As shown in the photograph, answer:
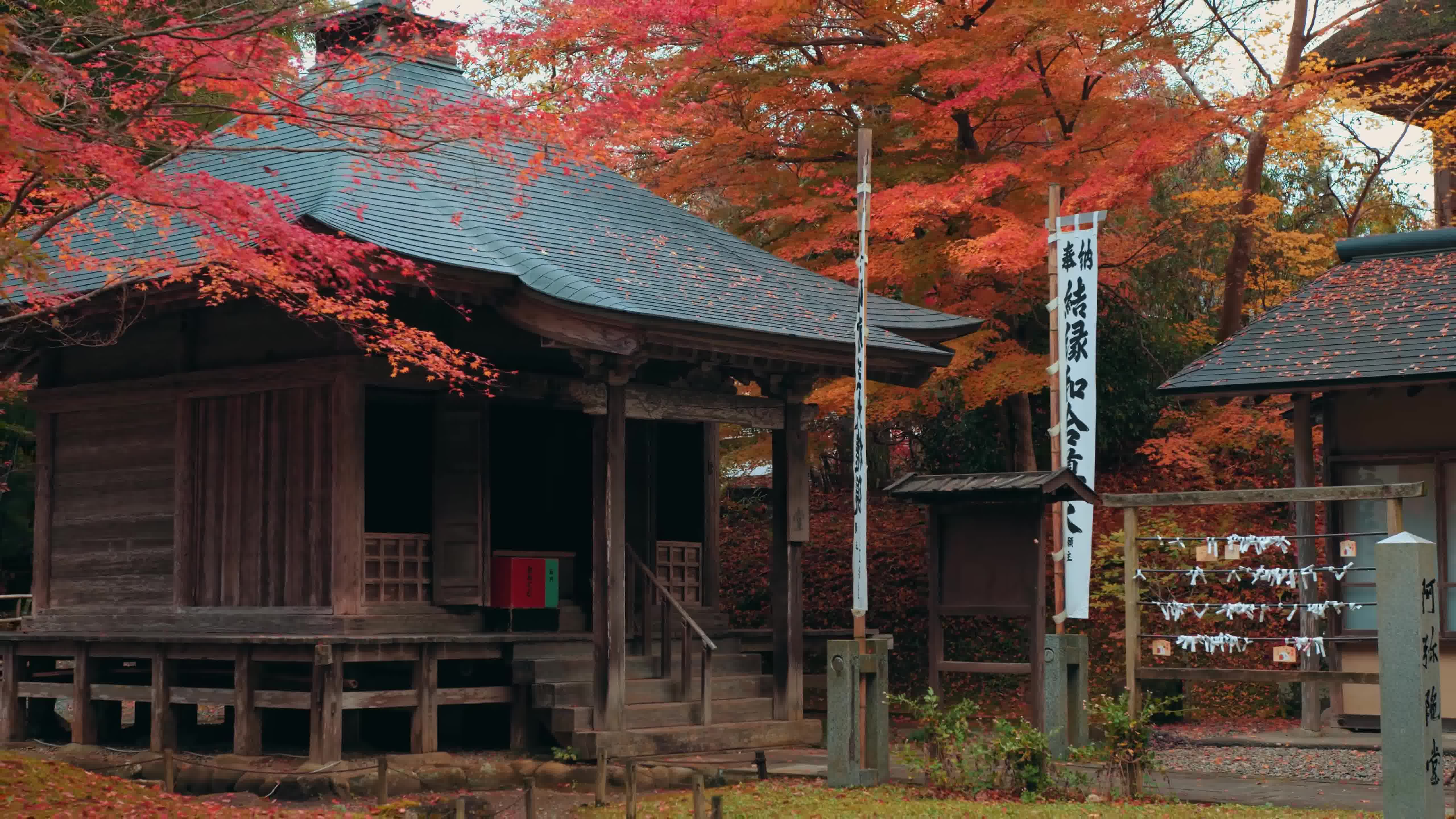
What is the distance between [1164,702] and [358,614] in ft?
23.2

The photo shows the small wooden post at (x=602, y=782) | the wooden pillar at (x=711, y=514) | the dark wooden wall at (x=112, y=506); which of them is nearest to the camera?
the small wooden post at (x=602, y=782)

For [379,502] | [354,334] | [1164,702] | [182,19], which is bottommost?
A: [1164,702]

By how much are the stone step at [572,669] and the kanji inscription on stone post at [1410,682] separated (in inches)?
291

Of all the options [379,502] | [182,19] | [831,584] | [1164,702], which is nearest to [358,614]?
[379,502]

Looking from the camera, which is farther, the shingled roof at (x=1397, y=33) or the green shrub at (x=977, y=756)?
the shingled roof at (x=1397, y=33)

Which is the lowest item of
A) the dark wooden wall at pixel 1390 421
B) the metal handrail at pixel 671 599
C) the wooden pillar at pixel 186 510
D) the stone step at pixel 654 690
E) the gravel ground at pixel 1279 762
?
the gravel ground at pixel 1279 762

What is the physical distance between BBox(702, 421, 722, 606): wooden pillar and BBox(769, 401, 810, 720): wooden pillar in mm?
1585

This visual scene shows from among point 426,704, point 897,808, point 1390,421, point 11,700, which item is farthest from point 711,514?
point 11,700

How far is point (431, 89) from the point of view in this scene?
672 inches

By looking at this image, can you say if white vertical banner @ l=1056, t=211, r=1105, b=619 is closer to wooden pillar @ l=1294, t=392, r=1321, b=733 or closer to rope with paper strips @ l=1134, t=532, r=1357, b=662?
rope with paper strips @ l=1134, t=532, r=1357, b=662

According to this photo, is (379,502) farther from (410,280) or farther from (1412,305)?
(1412,305)

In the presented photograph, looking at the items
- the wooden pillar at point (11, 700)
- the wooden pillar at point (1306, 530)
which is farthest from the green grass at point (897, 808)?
the wooden pillar at point (11, 700)

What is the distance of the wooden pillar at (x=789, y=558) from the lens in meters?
15.4

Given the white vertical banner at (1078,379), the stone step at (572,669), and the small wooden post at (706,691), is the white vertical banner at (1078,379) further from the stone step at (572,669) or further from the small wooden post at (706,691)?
the stone step at (572,669)
